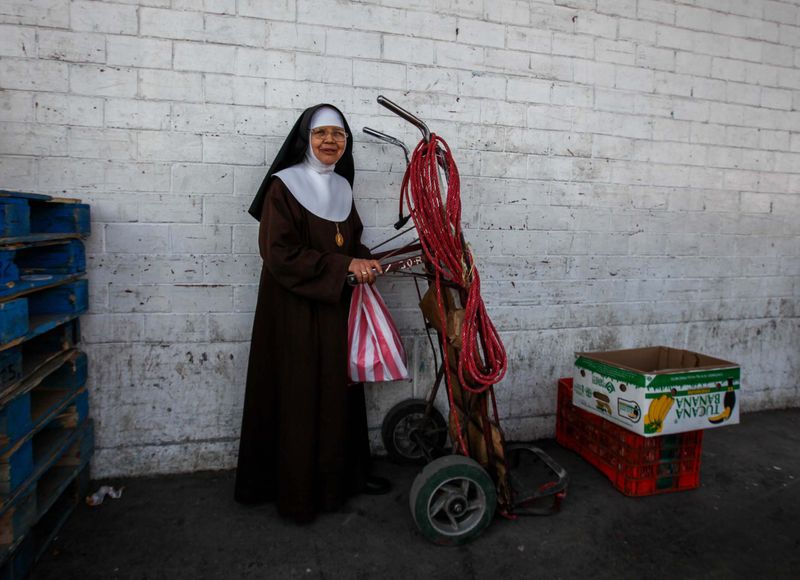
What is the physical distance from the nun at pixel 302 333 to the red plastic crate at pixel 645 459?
1.48 m

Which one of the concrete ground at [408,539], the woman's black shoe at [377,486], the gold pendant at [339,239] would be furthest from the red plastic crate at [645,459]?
the gold pendant at [339,239]

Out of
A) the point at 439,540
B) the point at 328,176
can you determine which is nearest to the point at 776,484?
the point at 439,540

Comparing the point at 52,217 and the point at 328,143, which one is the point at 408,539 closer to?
the point at 328,143

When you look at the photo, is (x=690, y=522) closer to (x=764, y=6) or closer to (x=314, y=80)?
(x=314, y=80)

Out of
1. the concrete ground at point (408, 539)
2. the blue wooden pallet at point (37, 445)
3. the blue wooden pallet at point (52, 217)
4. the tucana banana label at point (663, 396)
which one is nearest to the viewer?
the blue wooden pallet at point (37, 445)

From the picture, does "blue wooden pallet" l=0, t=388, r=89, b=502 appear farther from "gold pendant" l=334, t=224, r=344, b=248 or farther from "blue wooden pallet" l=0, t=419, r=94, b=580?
"gold pendant" l=334, t=224, r=344, b=248

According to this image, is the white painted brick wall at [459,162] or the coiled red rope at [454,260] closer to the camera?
the coiled red rope at [454,260]

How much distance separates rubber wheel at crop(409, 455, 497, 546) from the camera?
93.3 inches

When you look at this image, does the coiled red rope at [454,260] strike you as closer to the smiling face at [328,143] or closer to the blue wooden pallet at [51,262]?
the smiling face at [328,143]

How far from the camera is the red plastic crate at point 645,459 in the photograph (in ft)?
9.37

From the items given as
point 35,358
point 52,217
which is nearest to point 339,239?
point 52,217

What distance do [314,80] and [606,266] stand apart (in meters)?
2.24

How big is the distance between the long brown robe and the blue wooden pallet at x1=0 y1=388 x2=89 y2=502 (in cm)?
83

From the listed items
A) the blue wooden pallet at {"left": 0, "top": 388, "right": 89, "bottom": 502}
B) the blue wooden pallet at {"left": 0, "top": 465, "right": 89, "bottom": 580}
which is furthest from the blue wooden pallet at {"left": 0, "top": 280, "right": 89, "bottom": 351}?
the blue wooden pallet at {"left": 0, "top": 465, "right": 89, "bottom": 580}
